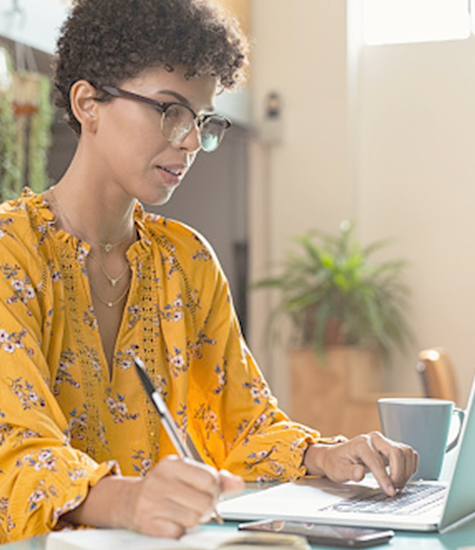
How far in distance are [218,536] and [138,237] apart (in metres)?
0.82

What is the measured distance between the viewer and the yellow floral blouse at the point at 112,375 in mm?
1062

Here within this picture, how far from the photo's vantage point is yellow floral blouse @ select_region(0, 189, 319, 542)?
3.49 ft

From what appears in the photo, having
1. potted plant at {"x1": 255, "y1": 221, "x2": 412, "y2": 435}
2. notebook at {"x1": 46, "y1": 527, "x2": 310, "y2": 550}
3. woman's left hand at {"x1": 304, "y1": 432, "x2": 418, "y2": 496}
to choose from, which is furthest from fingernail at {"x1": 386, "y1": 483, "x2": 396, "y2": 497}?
potted plant at {"x1": 255, "y1": 221, "x2": 412, "y2": 435}

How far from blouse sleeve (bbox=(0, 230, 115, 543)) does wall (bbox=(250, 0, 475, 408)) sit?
15.7 feet

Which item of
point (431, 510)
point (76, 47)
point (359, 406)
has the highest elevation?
point (76, 47)

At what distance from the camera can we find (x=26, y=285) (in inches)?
50.9

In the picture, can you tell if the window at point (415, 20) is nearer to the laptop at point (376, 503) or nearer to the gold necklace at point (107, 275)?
the gold necklace at point (107, 275)

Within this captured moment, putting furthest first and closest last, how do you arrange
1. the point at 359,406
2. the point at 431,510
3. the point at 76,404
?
the point at 359,406 < the point at 76,404 < the point at 431,510

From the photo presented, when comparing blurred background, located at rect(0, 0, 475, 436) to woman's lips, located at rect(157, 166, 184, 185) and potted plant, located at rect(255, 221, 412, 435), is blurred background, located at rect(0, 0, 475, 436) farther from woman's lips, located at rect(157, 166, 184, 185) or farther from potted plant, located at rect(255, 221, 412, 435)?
woman's lips, located at rect(157, 166, 184, 185)

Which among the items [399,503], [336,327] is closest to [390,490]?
[399,503]

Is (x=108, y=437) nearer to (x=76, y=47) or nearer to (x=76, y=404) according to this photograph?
(x=76, y=404)

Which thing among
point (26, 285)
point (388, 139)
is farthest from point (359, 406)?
point (26, 285)

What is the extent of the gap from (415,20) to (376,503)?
541 cm

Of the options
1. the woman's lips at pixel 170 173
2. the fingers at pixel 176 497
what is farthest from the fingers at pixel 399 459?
the woman's lips at pixel 170 173
